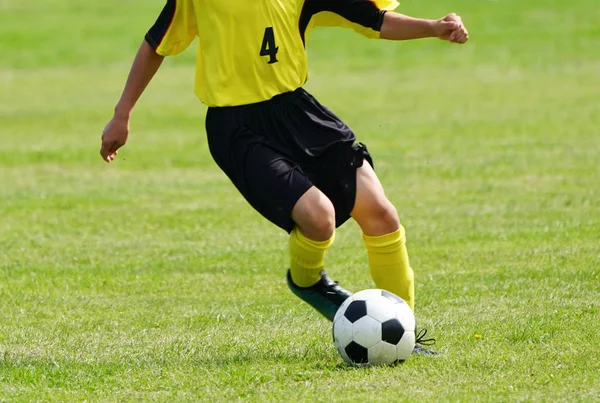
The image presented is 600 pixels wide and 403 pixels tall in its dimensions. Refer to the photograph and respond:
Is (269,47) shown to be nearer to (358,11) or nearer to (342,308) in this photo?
(358,11)

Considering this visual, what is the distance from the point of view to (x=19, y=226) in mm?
10656

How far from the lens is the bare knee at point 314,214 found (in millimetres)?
5641

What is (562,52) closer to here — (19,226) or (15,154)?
(15,154)

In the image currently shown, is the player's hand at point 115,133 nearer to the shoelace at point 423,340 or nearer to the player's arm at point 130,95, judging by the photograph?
the player's arm at point 130,95

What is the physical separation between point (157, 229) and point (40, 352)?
4.23m

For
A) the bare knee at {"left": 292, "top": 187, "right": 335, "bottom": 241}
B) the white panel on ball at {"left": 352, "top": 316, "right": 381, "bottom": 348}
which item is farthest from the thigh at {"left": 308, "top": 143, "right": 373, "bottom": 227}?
the white panel on ball at {"left": 352, "top": 316, "right": 381, "bottom": 348}

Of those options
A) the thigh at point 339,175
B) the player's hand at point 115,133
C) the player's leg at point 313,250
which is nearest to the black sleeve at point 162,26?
the player's hand at point 115,133

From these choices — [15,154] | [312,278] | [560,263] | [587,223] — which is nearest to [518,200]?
[587,223]

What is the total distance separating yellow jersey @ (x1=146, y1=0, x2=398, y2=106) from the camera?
585 centimetres

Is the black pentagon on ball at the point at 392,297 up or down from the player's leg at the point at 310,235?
down

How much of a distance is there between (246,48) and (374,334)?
5.19ft

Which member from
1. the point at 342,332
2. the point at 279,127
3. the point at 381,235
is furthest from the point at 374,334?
the point at 279,127

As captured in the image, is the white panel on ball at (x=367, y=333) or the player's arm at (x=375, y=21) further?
the player's arm at (x=375, y=21)

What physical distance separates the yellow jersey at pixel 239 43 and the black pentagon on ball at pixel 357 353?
1337 millimetres
